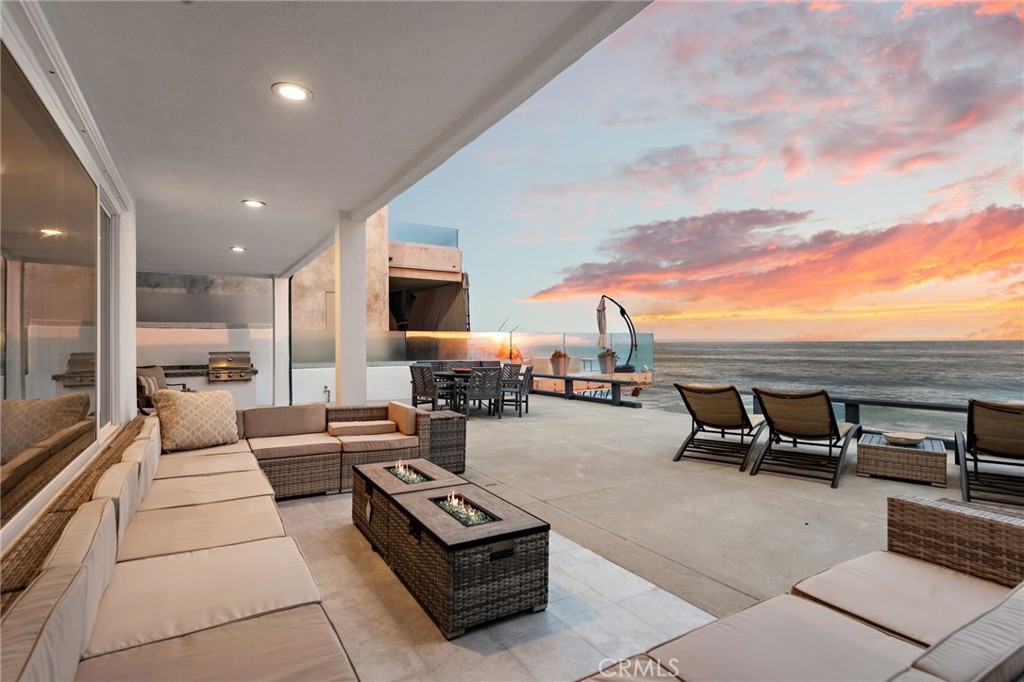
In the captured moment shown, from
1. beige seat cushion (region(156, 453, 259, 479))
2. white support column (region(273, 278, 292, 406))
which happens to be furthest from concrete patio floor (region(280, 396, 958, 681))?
white support column (region(273, 278, 292, 406))

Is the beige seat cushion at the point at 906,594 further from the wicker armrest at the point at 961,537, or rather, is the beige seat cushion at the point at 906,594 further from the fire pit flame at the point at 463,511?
the fire pit flame at the point at 463,511

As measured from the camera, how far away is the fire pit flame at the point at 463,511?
2.23 metres

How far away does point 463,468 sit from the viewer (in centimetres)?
458

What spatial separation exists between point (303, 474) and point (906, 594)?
358cm

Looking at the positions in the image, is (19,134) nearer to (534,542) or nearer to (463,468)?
(534,542)

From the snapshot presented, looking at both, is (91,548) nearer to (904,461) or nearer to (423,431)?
(423,431)

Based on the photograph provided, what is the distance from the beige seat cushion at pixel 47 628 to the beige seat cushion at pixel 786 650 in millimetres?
1283

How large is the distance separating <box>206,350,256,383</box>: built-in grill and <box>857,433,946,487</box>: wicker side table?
9.19 meters

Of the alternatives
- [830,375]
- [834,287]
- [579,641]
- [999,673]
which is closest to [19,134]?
[579,641]

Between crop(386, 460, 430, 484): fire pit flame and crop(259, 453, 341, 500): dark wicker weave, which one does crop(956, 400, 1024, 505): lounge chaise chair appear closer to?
crop(386, 460, 430, 484): fire pit flame

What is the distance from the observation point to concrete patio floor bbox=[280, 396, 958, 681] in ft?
6.15

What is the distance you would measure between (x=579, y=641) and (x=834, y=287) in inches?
893
